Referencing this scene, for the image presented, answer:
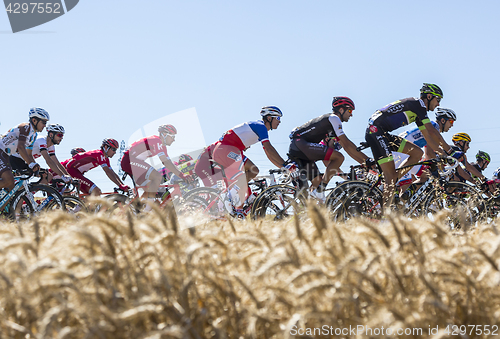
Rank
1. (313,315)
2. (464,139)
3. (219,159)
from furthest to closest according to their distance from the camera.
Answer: (464,139) → (219,159) → (313,315)

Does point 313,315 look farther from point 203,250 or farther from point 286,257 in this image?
point 203,250

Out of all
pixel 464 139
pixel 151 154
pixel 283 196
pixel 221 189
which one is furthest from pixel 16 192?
pixel 464 139

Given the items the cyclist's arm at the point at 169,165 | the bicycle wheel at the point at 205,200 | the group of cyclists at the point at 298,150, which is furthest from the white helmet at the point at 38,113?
the bicycle wheel at the point at 205,200

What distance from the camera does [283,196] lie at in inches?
340

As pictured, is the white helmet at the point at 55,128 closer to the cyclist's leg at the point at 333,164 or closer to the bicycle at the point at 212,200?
the bicycle at the point at 212,200

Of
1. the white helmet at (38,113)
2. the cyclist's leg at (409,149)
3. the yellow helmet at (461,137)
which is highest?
the white helmet at (38,113)

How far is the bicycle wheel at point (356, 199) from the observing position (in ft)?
26.5

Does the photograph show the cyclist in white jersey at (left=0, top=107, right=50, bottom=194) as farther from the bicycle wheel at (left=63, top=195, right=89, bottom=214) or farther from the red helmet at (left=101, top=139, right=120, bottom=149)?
the red helmet at (left=101, top=139, right=120, bottom=149)

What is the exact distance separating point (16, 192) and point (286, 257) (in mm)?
9055

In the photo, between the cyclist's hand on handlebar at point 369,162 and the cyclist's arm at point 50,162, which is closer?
the cyclist's hand on handlebar at point 369,162

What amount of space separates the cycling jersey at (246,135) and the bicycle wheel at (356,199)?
1941 millimetres

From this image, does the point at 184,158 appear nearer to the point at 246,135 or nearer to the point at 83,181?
the point at 83,181

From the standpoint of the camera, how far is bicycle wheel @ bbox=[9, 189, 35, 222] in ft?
30.8

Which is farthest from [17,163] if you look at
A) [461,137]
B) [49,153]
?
[461,137]
